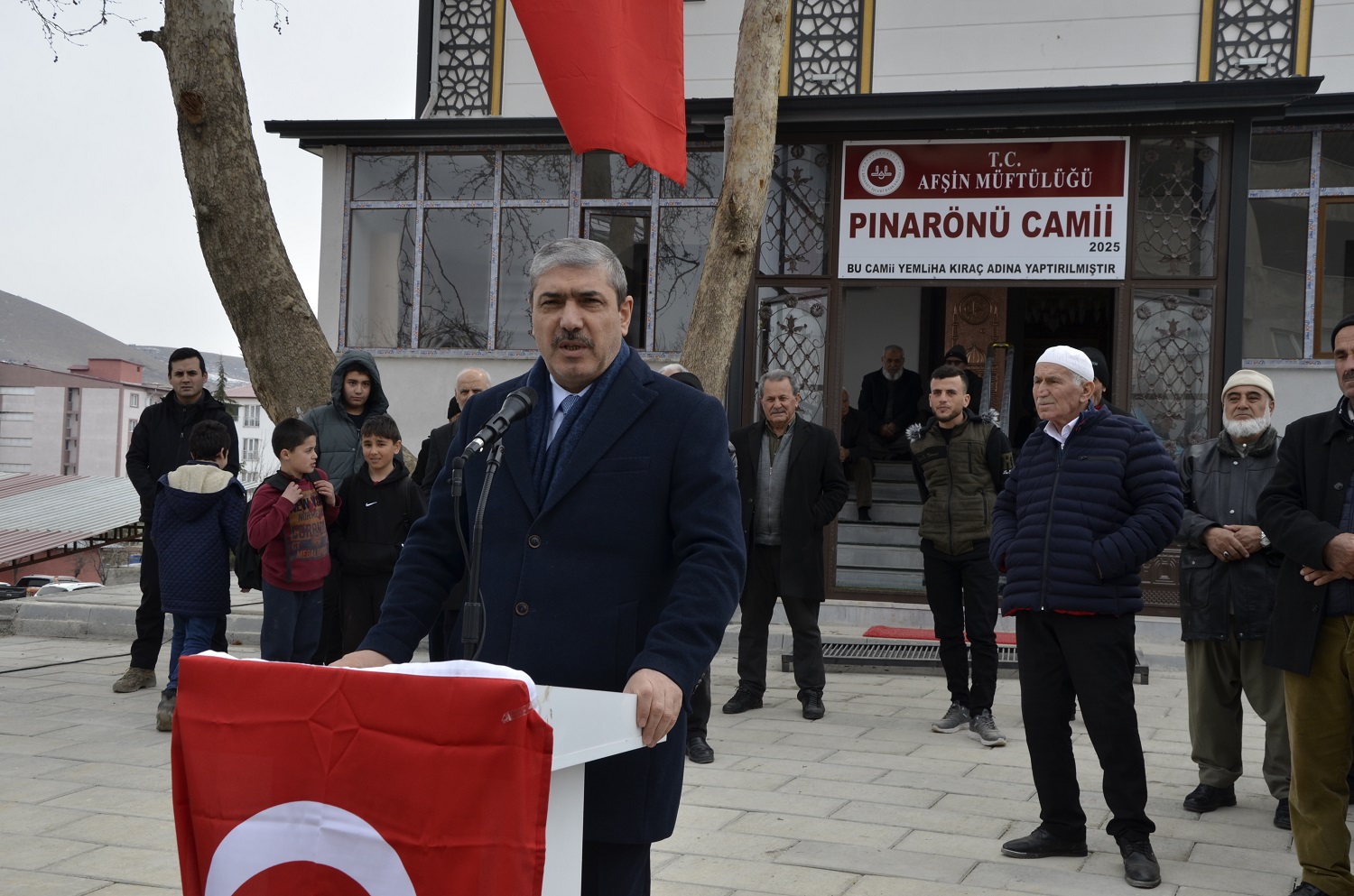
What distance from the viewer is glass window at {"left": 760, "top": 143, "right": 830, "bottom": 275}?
12.6 m

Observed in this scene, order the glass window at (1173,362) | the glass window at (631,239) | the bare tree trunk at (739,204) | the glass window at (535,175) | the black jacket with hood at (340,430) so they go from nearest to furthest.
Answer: the black jacket with hood at (340,430) < the bare tree trunk at (739,204) < the glass window at (1173,362) < the glass window at (631,239) < the glass window at (535,175)

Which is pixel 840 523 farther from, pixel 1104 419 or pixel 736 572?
pixel 736 572

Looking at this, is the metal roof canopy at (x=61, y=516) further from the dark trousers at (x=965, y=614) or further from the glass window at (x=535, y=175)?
the dark trousers at (x=965, y=614)

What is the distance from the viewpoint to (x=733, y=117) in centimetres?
1063

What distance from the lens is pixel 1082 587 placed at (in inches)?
203

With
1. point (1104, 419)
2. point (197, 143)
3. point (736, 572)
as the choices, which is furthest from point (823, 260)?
point (736, 572)

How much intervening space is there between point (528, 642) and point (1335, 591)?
9.88 ft

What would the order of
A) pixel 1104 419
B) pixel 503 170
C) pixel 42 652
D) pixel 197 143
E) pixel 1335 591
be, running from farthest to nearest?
pixel 503 170 < pixel 42 652 < pixel 197 143 < pixel 1104 419 < pixel 1335 591

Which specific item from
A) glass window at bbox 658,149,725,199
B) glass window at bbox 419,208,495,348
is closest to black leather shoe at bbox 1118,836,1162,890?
glass window at bbox 658,149,725,199

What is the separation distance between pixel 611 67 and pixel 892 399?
7815 mm

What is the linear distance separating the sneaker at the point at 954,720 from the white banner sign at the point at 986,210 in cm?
534

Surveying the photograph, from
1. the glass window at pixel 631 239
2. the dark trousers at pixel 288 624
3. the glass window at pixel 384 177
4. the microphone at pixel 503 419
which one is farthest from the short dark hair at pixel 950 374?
the glass window at pixel 384 177

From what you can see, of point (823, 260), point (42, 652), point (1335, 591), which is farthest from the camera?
point (823, 260)

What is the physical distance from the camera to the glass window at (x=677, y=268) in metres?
13.6
